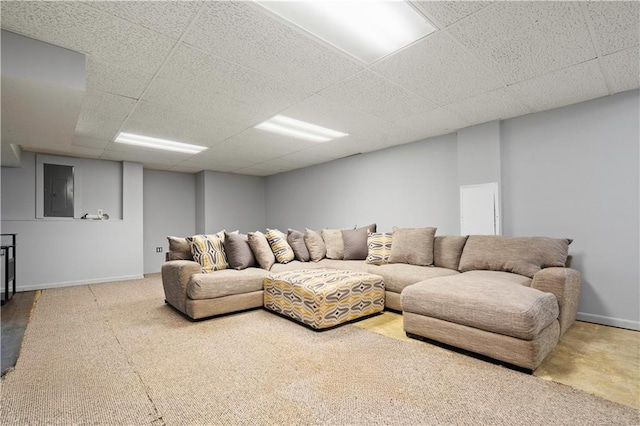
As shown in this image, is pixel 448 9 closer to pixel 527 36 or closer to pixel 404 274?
pixel 527 36

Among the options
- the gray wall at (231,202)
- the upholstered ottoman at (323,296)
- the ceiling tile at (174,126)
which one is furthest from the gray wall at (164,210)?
the upholstered ottoman at (323,296)

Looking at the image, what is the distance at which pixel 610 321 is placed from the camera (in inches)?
122

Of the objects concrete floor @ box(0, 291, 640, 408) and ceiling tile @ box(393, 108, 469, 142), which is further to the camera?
ceiling tile @ box(393, 108, 469, 142)

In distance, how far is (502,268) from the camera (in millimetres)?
3225

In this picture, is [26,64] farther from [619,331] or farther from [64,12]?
[619,331]

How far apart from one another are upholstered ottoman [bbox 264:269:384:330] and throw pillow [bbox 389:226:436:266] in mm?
671

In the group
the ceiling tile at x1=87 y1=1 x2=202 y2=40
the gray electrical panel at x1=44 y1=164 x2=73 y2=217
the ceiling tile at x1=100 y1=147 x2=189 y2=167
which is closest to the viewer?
the ceiling tile at x1=87 y1=1 x2=202 y2=40

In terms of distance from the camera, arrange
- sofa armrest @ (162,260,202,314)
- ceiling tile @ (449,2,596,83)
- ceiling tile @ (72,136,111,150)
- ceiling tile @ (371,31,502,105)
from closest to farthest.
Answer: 1. ceiling tile @ (449,2,596,83)
2. ceiling tile @ (371,31,502,105)
3. sofa armrest @ (162,260,202,314)
4. ceiling tile @ (72,136,111,150)

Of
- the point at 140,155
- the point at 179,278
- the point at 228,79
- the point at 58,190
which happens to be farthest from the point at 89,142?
the point at 228,79

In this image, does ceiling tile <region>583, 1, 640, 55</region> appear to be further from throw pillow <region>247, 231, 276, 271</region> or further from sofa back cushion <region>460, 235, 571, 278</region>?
throw pillow <region>247, 231, 276, 271</region>

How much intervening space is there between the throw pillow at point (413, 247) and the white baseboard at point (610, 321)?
1.60m

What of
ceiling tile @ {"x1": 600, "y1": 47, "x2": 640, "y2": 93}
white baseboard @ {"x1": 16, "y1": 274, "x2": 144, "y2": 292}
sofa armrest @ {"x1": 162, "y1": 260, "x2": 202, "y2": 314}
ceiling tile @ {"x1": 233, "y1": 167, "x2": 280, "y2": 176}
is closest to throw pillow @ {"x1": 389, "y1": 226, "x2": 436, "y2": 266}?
ceiling tile @ {"x1": 600, "y1": 47, "x2": 640, "y2": 93}

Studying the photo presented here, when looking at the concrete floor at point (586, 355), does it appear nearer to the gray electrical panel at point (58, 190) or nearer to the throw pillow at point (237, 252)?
the throw pillow at point (237, 252)

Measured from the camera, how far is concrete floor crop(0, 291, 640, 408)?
1895mm
